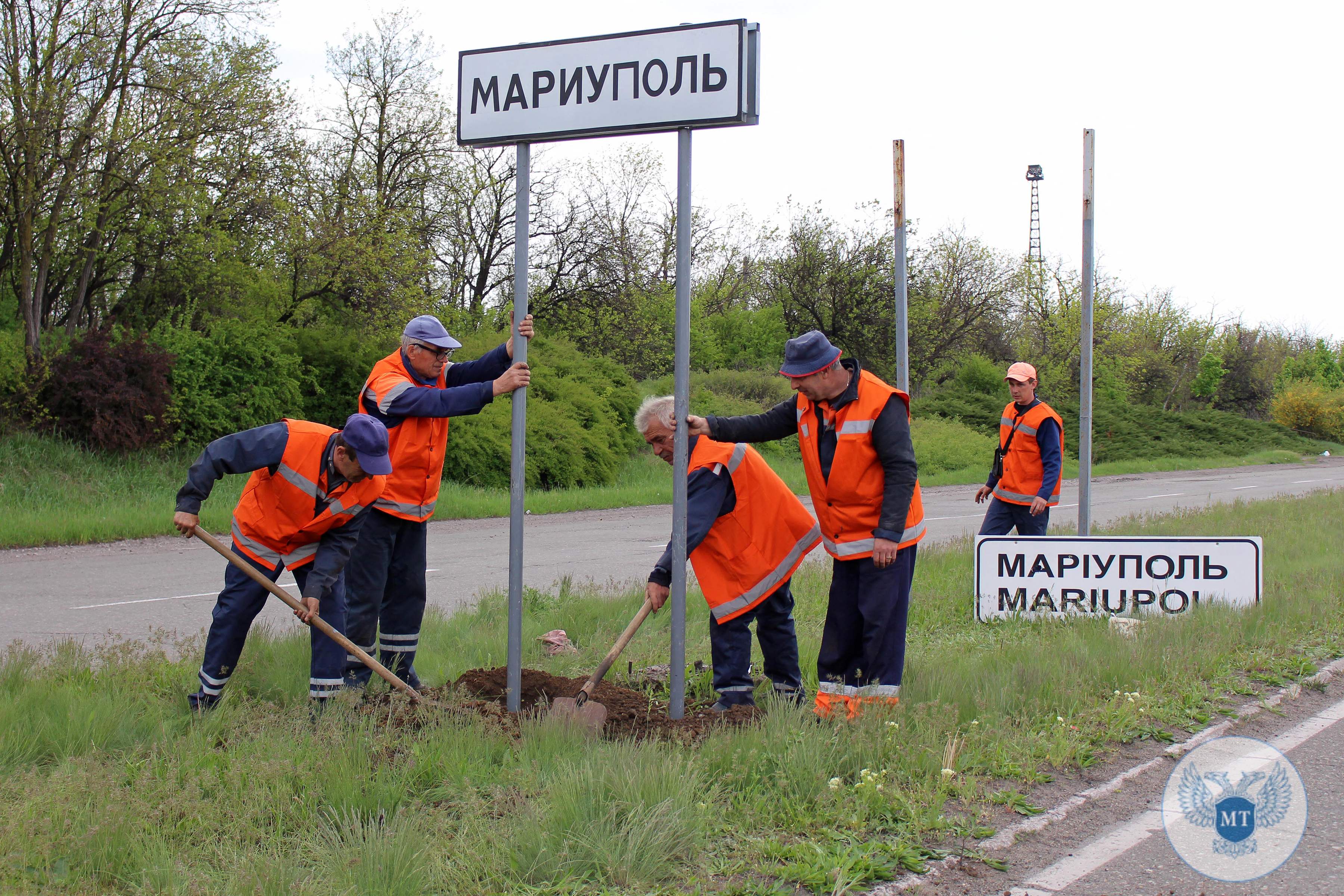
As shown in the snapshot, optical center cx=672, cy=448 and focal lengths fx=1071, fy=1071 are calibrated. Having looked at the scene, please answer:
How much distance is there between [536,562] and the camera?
11531 millimetres

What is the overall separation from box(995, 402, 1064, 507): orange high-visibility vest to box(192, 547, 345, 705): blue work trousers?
18.2ft

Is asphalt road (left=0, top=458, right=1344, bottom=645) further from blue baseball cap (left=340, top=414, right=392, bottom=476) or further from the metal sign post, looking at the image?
the metal sign post

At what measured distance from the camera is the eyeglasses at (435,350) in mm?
5422

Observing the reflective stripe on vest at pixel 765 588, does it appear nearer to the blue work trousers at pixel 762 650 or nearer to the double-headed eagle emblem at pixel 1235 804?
the blue work trousers at pixel 762 650

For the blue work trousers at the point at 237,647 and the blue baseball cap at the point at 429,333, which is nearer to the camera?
the blue work trousers at the point at 237,647

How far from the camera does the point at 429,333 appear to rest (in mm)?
5422

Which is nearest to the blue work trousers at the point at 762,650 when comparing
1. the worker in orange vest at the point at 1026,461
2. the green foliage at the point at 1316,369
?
the worker in orange vest at the point at 1026,461

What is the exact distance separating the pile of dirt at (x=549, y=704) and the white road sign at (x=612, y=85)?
2445 mm

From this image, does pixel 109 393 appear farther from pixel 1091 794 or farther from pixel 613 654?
pixel 1091 794

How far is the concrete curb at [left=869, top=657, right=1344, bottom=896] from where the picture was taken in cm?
327

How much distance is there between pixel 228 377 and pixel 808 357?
15120 mm

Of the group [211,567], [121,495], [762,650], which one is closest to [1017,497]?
[762,650]

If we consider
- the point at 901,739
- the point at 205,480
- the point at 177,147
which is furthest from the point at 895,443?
the point at 177,147

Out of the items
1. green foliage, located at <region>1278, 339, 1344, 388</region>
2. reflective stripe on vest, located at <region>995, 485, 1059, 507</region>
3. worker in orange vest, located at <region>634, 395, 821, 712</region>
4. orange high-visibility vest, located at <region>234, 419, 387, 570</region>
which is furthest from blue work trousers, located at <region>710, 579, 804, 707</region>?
green foliage, located at <region>1278, 339, 1344, 388</region>
